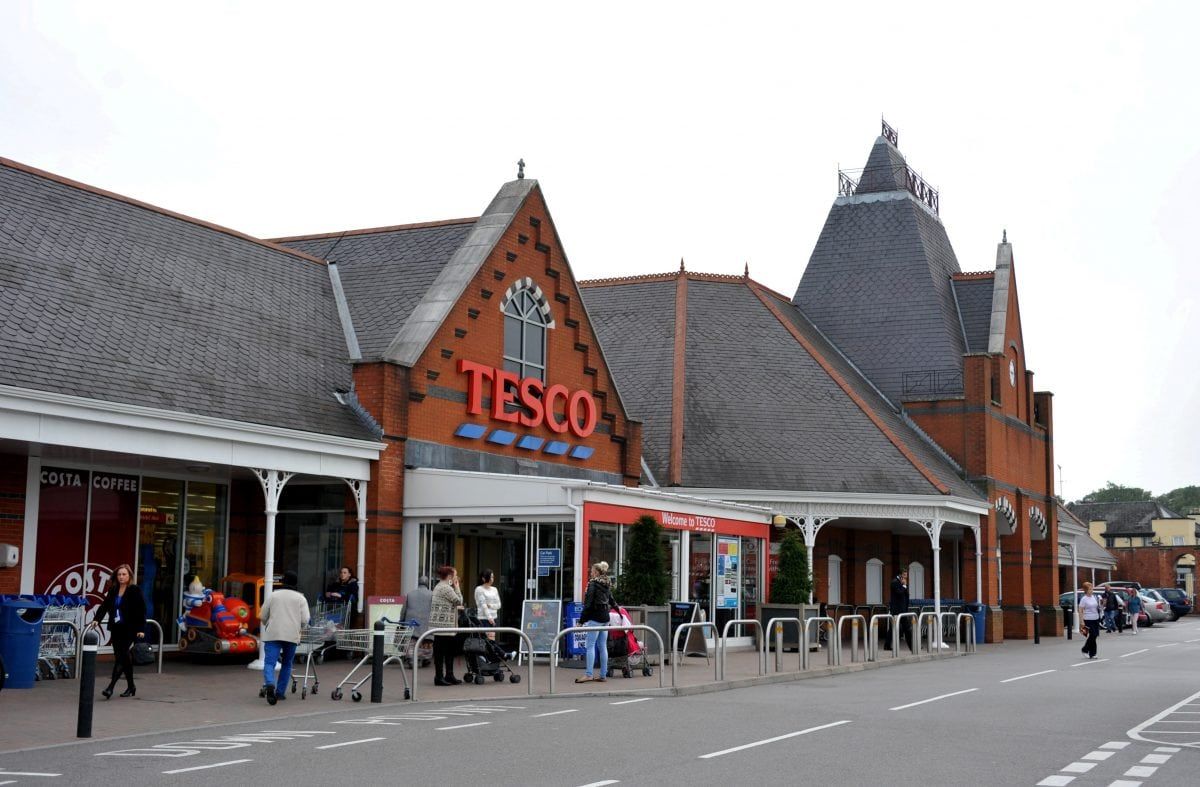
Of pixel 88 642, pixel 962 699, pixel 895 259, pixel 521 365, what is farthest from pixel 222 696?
pixel 895 259

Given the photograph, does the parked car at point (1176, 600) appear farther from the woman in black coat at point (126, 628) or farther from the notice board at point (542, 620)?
the woman in black coat at point (126, 628)

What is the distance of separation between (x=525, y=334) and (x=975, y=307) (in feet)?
64.8

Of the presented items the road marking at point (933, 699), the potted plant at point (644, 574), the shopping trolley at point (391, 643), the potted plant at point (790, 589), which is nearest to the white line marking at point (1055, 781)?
the road marking at point (933, 699)

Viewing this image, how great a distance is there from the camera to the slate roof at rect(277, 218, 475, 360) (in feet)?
84.3

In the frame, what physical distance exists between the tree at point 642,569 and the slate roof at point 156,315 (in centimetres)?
493

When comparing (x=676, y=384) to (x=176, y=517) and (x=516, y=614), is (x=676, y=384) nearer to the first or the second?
(x=516, y=614)

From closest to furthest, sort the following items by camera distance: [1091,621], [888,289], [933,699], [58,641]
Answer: [933,699] < [58,641] < [1091,621] < [888,289]

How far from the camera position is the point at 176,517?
22172 millimetres

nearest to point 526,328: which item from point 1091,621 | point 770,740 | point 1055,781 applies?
point 1091,621

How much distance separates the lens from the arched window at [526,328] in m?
26.7

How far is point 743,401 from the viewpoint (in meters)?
36.1

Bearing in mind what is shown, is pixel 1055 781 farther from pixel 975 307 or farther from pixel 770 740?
pixel 975 307

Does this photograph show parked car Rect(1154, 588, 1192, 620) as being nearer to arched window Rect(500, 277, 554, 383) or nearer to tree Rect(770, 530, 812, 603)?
A: tree Rect(770, 530, 812, 603)

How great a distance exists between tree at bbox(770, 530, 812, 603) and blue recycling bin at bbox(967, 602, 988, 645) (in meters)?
8.97
